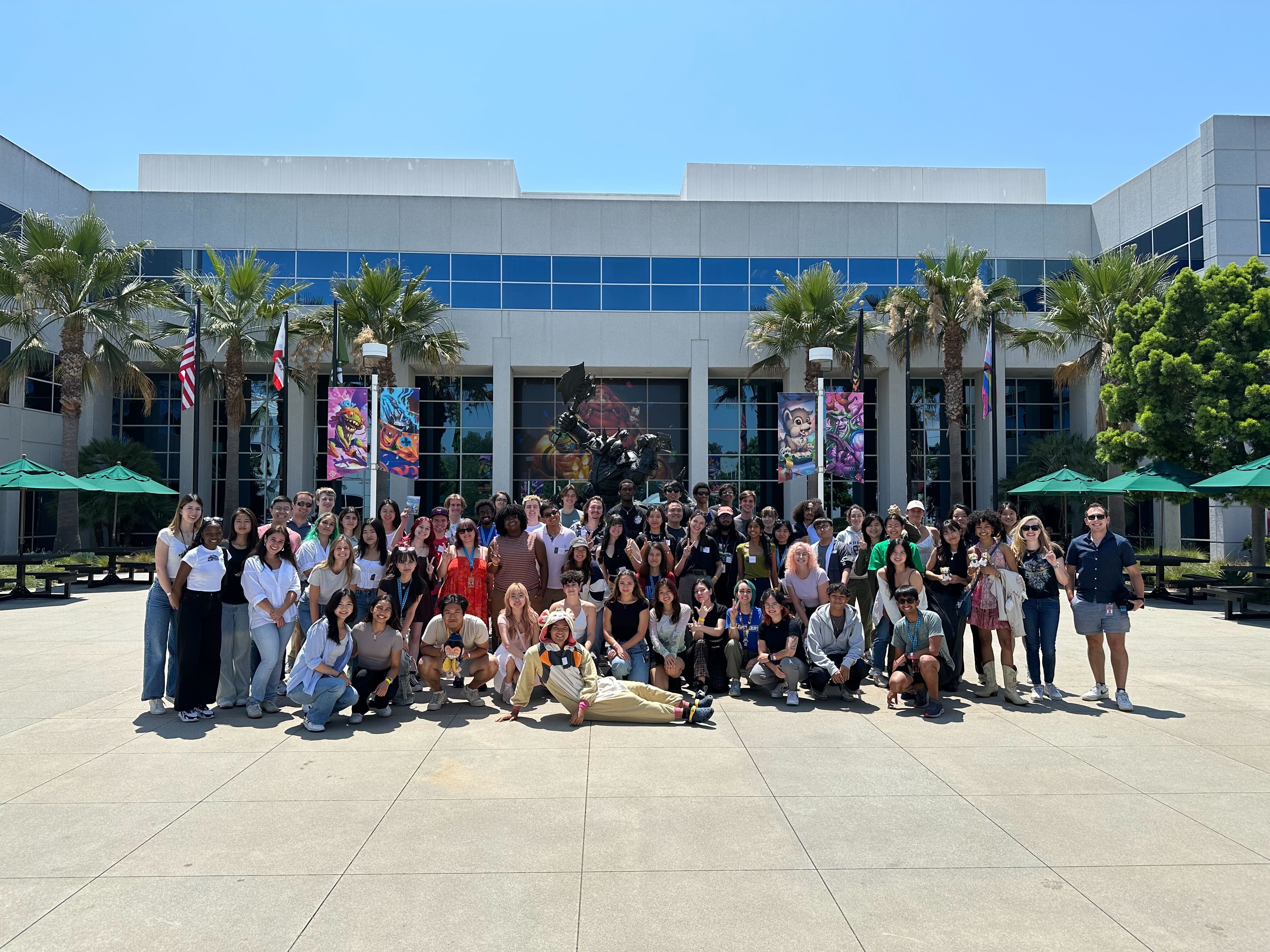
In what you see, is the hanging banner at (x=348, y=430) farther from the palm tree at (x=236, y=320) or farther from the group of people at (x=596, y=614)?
the group of people at (x=596, y=614)

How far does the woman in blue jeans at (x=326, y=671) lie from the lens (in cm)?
673

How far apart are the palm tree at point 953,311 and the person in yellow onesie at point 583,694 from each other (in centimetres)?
2074

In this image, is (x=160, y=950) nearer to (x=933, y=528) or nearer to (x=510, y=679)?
(x=510, y=679)

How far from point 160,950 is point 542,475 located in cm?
2748

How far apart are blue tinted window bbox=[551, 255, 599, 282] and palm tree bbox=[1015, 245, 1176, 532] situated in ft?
46.6

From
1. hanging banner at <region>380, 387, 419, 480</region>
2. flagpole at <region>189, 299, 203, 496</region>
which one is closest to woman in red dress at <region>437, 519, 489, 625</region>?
flagpole at <region>189, 299, 203, 496</region>

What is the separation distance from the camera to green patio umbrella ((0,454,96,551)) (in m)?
16.8

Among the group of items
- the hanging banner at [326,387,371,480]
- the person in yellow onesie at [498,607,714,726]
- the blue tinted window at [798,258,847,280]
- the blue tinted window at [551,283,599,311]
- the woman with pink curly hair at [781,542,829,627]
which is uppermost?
the blue tinted window at [798,258,847,280]

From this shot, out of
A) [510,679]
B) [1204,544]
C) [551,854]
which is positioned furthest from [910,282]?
[551,854]

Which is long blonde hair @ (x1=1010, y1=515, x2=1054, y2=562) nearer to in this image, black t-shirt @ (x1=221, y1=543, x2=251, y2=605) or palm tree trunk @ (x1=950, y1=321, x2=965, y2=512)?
black t-shirt @ (x1=221, y1=543, x2=251, y2=605)

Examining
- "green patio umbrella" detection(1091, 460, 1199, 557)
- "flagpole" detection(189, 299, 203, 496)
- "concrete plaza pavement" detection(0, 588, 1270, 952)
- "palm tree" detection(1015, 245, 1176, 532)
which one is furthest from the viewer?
"palm tree" detection(1015, 245, 1176, 532)

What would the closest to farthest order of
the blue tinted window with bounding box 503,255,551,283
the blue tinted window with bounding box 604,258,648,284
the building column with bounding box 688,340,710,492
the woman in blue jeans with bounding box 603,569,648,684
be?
the woman in blue jeans with bounding box 603,569,648,684, the building column with bounding box 688,340,710,492, the blue tinted window with bounding box 503,255,551,283, the blue tinted window with bounding box 604,258,648,284

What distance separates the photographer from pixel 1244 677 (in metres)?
9.04

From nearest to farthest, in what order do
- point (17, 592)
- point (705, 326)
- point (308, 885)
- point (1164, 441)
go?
point (308, 885), point (17, 592), point (1164, 441), point (705, 326)
